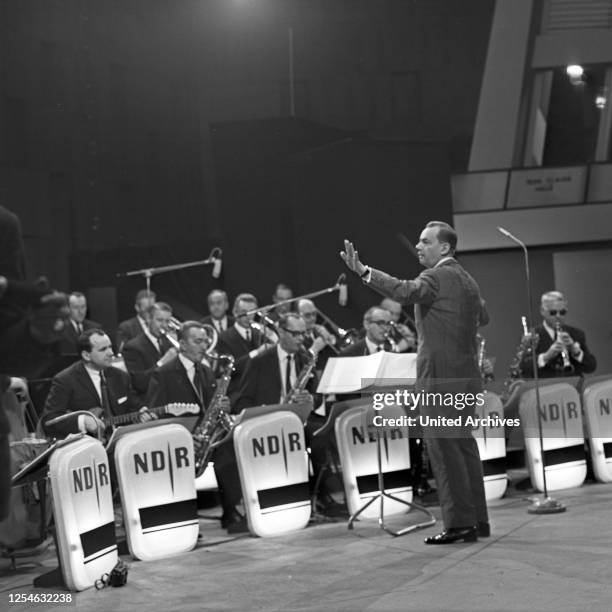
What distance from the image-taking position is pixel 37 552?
5793 mm

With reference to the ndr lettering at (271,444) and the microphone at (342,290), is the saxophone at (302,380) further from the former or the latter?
the microphone at (342,290)

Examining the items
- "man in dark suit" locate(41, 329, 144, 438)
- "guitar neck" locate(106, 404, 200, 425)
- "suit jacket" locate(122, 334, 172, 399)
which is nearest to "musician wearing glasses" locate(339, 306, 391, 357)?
"suit jacket" locate(122, 334, 172, 399)

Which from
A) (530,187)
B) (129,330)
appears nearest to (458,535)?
(129,330)

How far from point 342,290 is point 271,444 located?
4.29m

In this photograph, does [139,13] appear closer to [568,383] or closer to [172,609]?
[568,383]

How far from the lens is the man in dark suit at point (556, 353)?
Answer: 8.01m

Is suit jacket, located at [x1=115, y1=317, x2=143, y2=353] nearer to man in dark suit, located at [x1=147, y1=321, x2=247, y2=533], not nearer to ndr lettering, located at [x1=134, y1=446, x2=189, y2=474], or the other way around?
man in dark suit, located at [x1=147, y1=321, x2=247, y2=533]

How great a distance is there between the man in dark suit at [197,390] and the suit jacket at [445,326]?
1.80m

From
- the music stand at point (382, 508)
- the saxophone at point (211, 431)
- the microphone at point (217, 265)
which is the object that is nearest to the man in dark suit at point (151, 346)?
the saxophone at point (211, 431)

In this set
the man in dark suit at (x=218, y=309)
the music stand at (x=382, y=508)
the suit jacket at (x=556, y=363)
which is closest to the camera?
the music stand at (x=382, y=508)

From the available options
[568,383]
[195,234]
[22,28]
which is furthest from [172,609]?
[22,28]

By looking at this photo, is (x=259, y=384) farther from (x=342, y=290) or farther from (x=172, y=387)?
(x=342, y=290)

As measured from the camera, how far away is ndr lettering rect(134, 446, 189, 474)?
559cm

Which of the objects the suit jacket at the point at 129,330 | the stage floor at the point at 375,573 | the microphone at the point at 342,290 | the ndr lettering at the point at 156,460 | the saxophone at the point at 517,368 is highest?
the microphone at the point at 342,290
